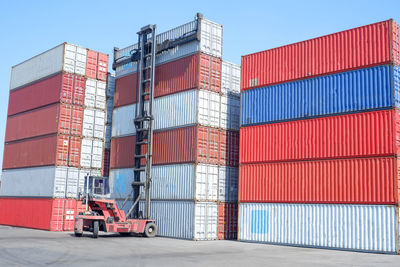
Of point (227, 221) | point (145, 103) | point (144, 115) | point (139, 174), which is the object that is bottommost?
point (227, 221)

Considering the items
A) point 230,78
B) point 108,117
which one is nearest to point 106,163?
point 108,117

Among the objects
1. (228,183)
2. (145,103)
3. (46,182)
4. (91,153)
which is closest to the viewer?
(228,183)

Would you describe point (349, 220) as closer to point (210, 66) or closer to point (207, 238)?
point (207, 238)

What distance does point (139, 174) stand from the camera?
3198cm

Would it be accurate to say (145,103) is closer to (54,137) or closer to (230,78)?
(230,78)

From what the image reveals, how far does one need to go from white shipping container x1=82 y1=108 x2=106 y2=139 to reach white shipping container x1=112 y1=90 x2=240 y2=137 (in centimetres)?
414

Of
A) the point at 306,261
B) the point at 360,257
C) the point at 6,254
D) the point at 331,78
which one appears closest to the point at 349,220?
the point at 360,257

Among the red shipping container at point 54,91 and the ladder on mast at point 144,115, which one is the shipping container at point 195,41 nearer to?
the ladder on mast at point 144,115

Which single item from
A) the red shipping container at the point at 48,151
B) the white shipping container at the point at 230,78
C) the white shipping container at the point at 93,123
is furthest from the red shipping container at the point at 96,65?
the white shipping container at the point at 230,78

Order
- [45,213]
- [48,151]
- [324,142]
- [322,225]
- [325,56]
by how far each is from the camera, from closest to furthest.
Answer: [322,225], [324,142], [325,56], [45,213], [48,151]

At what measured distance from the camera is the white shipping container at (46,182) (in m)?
33.2

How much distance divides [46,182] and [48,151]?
241 centimetres

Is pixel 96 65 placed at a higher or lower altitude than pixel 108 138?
higher

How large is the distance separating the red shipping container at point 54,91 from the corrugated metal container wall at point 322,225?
16.1 metres
